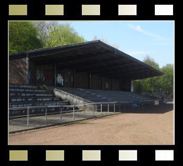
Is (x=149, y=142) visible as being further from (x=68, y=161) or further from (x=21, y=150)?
(x=21, y=150)

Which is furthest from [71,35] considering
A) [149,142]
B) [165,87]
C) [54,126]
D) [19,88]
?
[149,142]

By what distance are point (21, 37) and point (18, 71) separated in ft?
38.7

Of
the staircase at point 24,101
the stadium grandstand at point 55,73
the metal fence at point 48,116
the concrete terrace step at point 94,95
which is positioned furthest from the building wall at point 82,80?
the staircase at point 24,101

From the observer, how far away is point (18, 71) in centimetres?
2119

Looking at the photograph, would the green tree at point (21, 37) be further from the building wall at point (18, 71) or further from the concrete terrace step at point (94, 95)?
the concrete terrace step at point (94, 95)

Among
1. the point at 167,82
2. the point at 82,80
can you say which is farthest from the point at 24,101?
the point at 167,82

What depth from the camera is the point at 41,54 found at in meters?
20.1

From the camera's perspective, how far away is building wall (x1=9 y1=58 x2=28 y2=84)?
68.4ft

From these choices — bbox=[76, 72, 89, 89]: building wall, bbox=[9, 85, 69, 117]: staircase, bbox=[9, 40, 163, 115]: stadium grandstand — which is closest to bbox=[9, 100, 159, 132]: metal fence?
bbox=[9, 85, 69, 117]: staircase

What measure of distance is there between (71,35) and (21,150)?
137 ft

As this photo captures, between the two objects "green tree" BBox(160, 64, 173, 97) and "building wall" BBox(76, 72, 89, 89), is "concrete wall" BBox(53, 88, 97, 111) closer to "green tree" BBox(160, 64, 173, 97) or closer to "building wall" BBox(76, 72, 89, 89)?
"building wall" BBox(76, 72, 89, 89)

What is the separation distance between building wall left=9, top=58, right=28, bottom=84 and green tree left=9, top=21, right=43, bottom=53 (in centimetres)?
890

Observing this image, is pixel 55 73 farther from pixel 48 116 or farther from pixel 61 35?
pixel 61 35
